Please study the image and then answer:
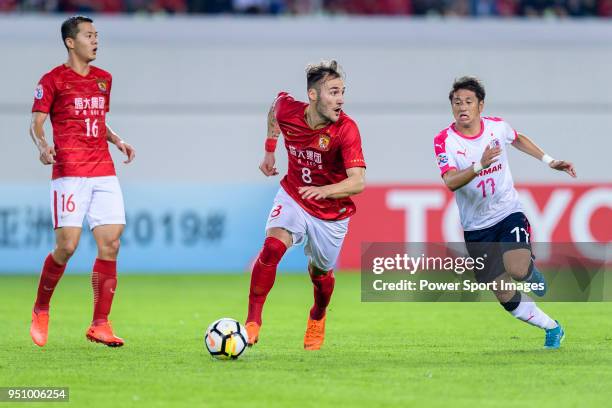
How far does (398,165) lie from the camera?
2055 cm

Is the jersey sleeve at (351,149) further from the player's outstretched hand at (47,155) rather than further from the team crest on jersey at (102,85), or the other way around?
the player's outstretched hand at (47,155)

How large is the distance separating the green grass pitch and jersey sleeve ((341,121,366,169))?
4.41 feet

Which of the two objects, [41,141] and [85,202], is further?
[85,202]

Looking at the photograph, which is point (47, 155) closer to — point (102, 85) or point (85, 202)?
point (85, 202)

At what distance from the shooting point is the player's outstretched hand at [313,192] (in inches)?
306

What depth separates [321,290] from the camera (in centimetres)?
881

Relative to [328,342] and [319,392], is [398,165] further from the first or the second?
[319,392]

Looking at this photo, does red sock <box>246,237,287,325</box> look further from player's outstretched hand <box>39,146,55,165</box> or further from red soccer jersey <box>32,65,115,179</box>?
player's outstretched hand <box>39,146,55,165</box>

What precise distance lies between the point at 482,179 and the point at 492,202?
20 centimetres

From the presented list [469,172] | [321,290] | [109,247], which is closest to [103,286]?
[109,247]

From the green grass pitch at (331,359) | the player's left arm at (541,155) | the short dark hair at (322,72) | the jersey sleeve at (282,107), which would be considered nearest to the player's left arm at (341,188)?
the short dark hair at (322,72)

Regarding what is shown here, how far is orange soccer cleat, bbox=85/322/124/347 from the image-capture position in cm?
871

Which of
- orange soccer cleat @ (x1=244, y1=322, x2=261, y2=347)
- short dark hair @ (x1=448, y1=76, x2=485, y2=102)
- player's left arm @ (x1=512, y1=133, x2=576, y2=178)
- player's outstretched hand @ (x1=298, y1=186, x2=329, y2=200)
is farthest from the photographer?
short dark hair @ (x1=448, y1=76, x2=485, y2=102)

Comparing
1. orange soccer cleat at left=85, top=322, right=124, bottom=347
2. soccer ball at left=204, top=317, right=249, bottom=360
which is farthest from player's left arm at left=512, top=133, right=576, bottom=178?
orange soccer cleat at left=85, top=322, right=124, bottom=347
